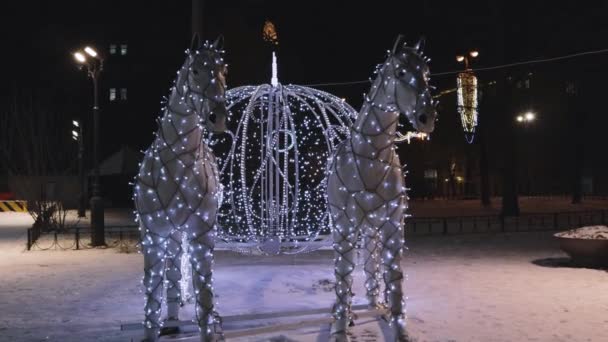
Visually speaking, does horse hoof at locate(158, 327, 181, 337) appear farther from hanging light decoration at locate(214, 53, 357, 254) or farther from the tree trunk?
the tree trunk

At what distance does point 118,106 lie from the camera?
54.8 meters

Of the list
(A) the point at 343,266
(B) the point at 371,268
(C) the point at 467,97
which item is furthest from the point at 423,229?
(A) the point at 343,266

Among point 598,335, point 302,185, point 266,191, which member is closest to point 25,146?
point 302,185

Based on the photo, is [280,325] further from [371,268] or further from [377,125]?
[377,125]

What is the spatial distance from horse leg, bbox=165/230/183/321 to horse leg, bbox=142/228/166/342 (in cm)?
25

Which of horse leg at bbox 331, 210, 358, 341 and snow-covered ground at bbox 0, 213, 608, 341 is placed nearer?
horse leg at bbox 331, 210, 358, 341

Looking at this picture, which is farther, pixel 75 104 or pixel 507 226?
pixel 75 104

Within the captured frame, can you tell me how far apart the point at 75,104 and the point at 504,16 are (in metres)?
32.9

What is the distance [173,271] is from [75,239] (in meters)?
12.4

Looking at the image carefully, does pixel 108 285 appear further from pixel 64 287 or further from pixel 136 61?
pixel 136 61

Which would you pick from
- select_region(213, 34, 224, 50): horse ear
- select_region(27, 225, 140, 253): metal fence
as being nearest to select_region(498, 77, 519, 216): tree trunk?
select_region(27, 225, 140, 253): metal fence

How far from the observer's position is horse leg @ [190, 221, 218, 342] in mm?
5996

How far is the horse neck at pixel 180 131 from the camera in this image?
6.07m

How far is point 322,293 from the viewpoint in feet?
32.0
